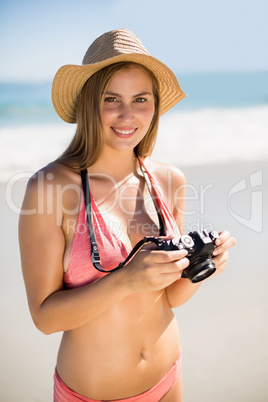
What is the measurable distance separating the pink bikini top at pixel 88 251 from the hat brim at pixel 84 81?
463mm

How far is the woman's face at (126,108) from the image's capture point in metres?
1.64

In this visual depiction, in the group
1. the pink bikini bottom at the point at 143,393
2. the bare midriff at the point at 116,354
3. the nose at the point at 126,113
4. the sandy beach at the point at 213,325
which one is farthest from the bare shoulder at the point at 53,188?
the sandy beach at the point at 213,325

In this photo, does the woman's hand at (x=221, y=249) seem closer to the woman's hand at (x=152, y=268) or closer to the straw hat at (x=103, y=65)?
the woman's hand at (x=152, y=268)

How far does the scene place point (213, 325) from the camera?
333cm

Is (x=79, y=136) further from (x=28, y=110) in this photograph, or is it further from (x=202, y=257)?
(x=28, y=110)

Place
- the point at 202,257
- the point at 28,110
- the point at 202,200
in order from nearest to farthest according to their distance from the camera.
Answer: the point at 202,257
the point at 202,200
the point at 28,110

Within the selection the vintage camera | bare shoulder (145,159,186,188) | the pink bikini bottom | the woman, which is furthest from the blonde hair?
the pink bikini bottom

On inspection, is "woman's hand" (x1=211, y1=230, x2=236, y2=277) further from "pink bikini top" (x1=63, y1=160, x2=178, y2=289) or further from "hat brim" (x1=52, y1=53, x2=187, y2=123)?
"hat brim" (x1=52, y1=53, x2=187, y2=123)

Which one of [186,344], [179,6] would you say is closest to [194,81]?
[179,6]

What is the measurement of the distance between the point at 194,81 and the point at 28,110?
3463 mm

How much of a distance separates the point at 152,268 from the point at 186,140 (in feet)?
20.2

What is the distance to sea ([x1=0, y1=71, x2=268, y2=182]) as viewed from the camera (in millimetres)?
6637

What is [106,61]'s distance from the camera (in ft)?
5.17

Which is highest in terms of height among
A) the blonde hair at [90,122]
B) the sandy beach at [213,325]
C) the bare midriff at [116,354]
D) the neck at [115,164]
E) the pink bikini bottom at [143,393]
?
the blonde hair at [90,122]
